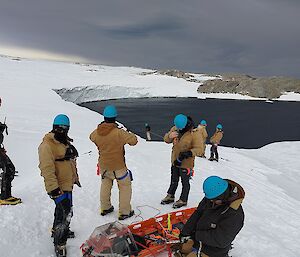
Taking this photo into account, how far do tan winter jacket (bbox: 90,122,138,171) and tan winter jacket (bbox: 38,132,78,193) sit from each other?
0.93m

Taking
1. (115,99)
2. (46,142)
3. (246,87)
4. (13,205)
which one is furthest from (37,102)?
(246,87)

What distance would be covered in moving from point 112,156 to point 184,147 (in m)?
1.41

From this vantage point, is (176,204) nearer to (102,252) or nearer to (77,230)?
(77,230)

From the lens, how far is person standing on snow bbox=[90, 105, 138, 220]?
5617 mm

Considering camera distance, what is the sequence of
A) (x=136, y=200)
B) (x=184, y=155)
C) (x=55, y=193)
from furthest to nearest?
(x=136, y=200), (x=184, y=155), (x=55, y=193)

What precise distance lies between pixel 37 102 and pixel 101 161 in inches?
840

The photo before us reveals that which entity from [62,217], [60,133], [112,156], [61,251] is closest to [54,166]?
[60,133]

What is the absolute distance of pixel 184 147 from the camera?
248 inches

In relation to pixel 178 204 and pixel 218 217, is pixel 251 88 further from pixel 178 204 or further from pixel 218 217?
pixel 218 217

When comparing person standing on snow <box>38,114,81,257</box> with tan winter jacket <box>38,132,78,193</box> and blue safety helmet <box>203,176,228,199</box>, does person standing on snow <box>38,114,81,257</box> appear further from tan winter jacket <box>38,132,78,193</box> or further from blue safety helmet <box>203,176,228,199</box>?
blue safety helmet <box>203,176,228,199</box>

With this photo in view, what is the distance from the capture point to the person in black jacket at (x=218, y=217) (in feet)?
12.3

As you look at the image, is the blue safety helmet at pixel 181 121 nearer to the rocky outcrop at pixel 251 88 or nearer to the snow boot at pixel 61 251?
the snow boot at pixel 61 251

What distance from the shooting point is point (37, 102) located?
2559cm

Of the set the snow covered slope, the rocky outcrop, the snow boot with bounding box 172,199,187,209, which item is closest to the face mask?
the snow covered slope
